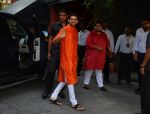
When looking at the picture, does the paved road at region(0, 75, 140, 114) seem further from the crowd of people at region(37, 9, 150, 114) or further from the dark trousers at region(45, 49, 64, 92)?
the dark trousers at region(45, 49, 64, 92)

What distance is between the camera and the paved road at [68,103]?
8023 millimetres

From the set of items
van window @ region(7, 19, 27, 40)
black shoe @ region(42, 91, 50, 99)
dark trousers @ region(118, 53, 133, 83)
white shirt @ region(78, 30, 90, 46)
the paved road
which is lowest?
the paved road

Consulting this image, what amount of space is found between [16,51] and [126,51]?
3352 mm

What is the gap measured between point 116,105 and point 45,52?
2220 mm

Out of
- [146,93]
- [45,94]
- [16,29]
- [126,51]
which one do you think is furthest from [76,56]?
A: [126,51]

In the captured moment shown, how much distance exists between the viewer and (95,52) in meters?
10.0

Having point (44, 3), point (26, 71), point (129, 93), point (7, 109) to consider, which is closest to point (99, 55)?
point (129, 93)

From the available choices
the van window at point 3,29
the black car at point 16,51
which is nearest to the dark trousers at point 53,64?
the black car at point 16,51

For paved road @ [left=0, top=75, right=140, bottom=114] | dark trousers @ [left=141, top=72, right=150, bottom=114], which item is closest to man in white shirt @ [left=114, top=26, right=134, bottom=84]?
paved road @ [left=0, top=75, right=140, bottom=114]

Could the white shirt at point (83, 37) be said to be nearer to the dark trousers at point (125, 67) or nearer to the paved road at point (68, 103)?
the dark trousers at point (125, 67)

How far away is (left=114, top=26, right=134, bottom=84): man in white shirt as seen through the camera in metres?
11.2

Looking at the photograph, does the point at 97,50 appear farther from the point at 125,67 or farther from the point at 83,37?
the point at 83,37

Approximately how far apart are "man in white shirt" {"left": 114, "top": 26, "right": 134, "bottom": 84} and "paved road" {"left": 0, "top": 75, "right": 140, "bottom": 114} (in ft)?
2.05

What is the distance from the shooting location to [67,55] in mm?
7969
